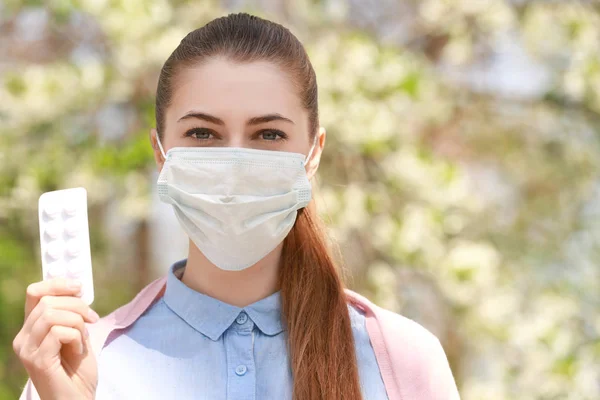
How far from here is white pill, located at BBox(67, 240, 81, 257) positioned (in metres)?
1.45

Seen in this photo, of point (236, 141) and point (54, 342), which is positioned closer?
point (54, 342)

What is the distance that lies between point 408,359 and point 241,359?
346mm

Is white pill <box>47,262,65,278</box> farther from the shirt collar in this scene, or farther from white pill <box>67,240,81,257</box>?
the shirt collar

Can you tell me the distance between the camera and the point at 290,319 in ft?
5.41

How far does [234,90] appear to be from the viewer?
1553mm

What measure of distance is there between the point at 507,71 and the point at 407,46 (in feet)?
2.28

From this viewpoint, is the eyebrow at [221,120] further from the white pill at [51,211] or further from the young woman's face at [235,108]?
the white pill at [51,211]

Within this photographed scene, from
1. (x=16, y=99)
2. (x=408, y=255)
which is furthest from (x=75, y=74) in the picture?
(x=408, y=255)

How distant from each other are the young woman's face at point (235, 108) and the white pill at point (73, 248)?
30 cm

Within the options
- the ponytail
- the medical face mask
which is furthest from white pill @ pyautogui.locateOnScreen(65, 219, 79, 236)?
the ponytail

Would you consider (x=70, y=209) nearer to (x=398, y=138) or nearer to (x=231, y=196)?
(x=231, y=196)

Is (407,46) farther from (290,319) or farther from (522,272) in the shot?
(290,319)

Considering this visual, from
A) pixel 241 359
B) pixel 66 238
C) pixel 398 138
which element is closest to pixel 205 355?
pixel 241 359

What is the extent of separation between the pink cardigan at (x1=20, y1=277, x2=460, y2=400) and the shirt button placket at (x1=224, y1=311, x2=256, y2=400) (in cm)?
22
